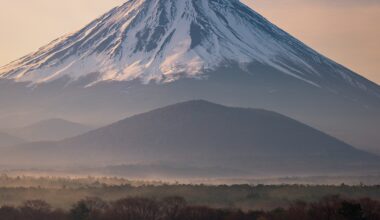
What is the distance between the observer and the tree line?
67500 mm

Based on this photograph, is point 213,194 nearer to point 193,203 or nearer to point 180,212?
point 193,203

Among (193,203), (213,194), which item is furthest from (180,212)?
(213,194)

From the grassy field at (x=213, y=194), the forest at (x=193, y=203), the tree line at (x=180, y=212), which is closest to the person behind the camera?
the tree line at (x=180, y=212)

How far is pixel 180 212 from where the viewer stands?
71875mm

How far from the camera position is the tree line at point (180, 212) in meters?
67.5

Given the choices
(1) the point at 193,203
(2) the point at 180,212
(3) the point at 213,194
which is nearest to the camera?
(2) the point at 180,212

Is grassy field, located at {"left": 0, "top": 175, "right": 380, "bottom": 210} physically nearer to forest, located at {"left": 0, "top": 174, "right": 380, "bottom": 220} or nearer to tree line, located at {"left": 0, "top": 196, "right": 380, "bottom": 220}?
forest, located at {"left": 0, "top": 174, "right": 380, "bottom": 220}

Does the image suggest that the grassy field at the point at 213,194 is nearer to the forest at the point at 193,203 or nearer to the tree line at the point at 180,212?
the forest at the point at 193,203

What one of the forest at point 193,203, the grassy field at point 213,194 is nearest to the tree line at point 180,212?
the forest at point 193,203

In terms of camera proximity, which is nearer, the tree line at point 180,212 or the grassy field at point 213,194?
the tree line at point 180,212

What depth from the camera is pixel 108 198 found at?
86.7 meters

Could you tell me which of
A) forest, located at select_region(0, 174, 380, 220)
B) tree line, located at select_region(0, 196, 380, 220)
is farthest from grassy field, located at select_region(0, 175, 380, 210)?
tree line, located at select_region(0, 196, 380, 220)

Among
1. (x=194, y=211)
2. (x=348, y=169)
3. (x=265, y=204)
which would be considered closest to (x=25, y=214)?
(x=194, y=211)

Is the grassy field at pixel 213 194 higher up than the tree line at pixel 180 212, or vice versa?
the grassy field at pixel 213 194
